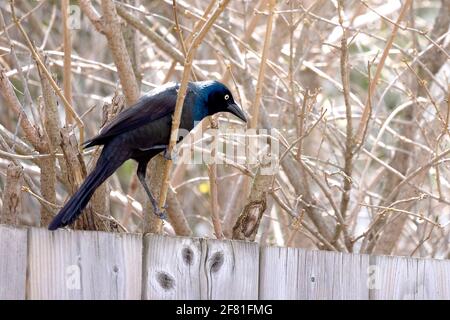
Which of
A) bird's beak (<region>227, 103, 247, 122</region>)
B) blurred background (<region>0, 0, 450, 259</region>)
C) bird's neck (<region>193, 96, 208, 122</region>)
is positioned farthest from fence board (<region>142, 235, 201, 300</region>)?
bird's beak (<region>227, 103, 247, 122</region>)

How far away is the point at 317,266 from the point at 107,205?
127cm

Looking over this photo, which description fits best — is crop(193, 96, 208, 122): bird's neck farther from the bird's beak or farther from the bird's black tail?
the bird's black tail

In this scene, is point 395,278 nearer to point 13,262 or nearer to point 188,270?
point 188,270

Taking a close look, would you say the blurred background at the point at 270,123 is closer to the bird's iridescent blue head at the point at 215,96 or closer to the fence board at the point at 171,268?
the bird's iridescent blue head at the point at 215,96

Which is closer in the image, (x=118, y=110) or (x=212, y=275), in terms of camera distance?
(x=212, y=275)

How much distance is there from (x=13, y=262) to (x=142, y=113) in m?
2.03

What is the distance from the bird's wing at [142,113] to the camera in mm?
3967

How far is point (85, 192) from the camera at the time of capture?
10.6 feet

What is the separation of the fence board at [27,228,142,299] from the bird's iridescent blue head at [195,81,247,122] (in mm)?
2254

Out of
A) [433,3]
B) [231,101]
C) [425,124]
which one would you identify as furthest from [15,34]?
[433,3]

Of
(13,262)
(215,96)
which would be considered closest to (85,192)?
(13,262)
